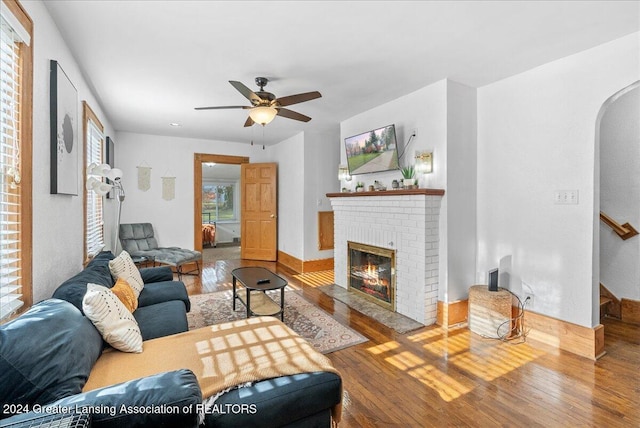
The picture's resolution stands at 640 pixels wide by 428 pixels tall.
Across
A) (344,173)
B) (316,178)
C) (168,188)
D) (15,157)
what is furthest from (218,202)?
(15,157)

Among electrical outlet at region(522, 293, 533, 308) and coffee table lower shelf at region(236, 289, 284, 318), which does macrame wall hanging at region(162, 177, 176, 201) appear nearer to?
coffee table lower shelf at region(236, 289, 284, 318)

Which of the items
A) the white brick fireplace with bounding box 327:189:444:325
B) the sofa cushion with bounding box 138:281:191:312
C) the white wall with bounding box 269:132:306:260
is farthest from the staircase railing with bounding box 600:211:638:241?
the sofa cushion with bounding box 138:281:191:312

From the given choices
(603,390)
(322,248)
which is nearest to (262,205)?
(322,248)

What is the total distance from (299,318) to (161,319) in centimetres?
147

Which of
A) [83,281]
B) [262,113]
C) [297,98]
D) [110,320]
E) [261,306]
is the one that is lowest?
[261,306]

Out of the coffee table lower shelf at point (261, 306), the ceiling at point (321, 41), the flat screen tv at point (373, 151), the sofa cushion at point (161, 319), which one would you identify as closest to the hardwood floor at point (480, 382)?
the coffee table lower shelf at point (261, 306)

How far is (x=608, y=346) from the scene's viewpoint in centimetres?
267

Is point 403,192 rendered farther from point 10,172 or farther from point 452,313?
point 10,172

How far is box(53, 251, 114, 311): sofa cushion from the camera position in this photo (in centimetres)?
170

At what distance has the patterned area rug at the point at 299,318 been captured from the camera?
2818 millimetres

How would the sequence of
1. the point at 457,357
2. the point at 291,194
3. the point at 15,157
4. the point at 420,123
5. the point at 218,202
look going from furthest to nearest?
the point at 218,202
the point at 291,194
the point at 420,123
the point at 457,357
the point at 15,157

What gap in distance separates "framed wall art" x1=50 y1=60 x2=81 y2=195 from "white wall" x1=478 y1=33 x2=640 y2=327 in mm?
3623

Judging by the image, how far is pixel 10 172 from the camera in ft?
4.80

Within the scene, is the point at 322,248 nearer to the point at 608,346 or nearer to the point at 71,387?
the point at 608,346
